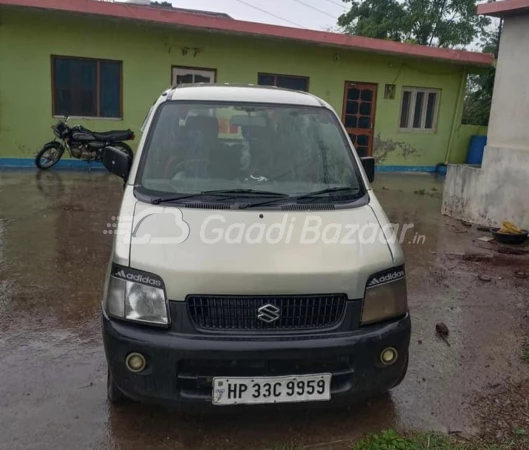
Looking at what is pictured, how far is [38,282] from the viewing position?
466 cm

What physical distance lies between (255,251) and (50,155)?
9629mm

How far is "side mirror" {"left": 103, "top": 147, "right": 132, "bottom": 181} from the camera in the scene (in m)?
3.48

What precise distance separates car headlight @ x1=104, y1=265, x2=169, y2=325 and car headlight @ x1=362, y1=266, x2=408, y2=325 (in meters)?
1.01

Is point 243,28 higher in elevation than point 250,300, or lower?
higher

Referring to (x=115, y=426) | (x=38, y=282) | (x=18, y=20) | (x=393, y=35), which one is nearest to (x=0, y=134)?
(x=18, y=20)

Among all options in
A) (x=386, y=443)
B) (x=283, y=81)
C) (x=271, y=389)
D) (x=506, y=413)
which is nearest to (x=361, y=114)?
(x=283, y=81)

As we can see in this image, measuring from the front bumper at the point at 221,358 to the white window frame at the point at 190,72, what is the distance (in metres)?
10.2

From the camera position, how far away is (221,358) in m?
2.34

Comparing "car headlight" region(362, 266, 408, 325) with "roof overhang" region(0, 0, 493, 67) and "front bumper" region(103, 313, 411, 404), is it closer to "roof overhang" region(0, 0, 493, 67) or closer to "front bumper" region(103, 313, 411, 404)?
"front bumper" region(103, 313, 411, 404)

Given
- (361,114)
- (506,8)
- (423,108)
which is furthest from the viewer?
(423,108)

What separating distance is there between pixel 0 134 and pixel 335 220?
10.4 meters

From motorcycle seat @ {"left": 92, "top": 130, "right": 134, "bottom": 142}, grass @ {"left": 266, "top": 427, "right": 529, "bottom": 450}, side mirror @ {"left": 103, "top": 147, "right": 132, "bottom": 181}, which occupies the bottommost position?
grass @ {"left": 266, "top": 427, "right": 529, "bottom": 450}

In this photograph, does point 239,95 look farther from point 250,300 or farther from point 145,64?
point 145,64

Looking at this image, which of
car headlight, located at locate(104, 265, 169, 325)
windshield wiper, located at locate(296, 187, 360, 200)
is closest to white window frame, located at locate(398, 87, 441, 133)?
windshield wiper, located at locate(296, 187, 360, 200)
